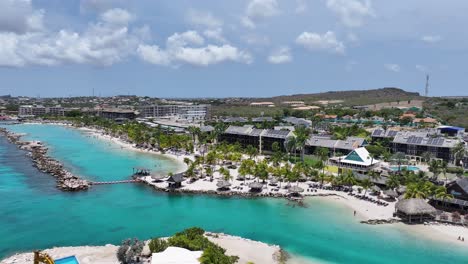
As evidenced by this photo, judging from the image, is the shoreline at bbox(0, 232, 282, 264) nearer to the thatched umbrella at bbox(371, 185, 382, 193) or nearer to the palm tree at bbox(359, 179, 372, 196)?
the palm tree at bbox(359, 179, 372, 196)

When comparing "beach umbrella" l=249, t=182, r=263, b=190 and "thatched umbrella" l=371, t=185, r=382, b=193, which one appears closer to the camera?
"thatched umbrella" l=371, t=185, r=382, b=193

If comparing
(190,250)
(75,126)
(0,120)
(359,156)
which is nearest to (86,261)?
(190,250)

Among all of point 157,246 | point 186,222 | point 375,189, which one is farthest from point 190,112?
point 157,246

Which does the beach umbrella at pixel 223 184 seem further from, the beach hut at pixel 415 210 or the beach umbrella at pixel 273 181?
the beach hut at pixel 415 210

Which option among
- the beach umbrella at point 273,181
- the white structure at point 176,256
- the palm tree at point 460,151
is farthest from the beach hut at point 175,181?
the palm tree at point 460,151

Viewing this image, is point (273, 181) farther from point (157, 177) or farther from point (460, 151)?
point (460, 151)

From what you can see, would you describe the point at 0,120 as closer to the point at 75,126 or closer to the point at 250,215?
the point at 75,126

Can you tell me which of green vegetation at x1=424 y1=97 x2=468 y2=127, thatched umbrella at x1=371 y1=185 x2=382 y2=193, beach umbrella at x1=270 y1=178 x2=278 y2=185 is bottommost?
A: beach umbrella at x1=270 y1=178 x2=278 y2=185

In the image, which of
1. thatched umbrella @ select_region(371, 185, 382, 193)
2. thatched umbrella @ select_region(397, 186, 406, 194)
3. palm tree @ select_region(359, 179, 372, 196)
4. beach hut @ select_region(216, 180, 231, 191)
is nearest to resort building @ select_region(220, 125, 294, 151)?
beach hut @ select_region(216, 180, 231, 191)
